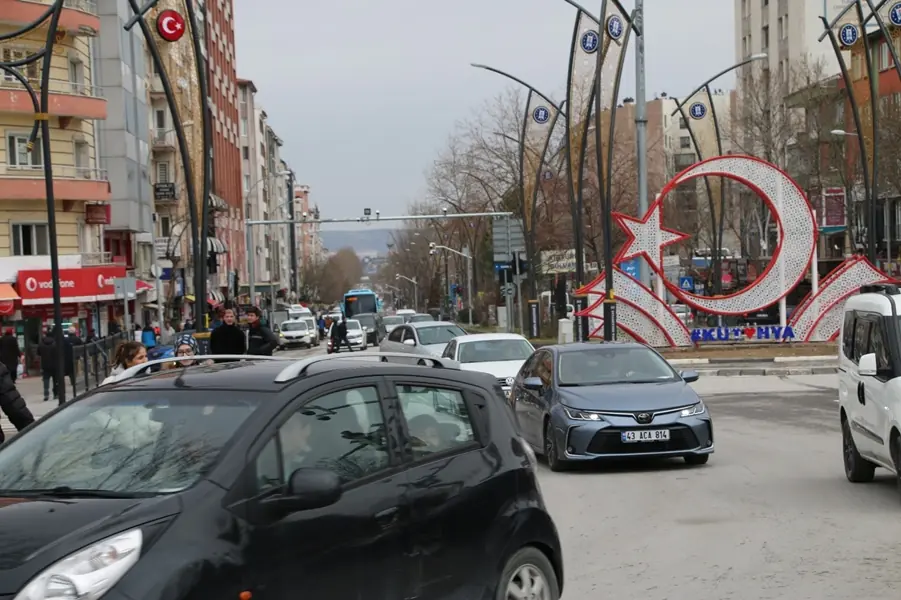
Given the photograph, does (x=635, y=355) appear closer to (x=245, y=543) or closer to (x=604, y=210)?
(x=245, y=543)

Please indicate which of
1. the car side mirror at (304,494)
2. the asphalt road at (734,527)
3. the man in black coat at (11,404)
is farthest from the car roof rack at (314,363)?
the man in black coat at (11,404)

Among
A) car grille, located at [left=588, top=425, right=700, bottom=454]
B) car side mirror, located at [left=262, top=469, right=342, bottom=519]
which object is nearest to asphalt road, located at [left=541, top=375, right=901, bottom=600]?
car grille, located at [left=588, top=425, right=700, bottom=454]

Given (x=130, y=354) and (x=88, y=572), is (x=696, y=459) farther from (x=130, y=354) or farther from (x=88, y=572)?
(x=88, y=572)

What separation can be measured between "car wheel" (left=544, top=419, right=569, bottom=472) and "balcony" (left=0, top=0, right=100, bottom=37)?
3413cm

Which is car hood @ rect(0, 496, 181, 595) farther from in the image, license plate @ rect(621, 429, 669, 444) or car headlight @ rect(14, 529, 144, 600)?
license plate @ rect(621, 429, 669, 444)

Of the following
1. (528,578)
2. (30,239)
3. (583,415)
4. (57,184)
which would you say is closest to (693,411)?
(583,415)

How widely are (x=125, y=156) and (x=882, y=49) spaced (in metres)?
43.5

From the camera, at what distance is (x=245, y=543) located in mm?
5082

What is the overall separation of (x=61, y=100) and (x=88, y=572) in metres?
44.0

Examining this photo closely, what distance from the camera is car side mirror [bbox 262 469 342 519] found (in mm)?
5254

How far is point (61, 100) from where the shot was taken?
46188 mm

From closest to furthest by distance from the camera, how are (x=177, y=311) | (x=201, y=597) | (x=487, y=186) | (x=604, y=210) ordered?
(x=201, y=597) < (x=604, y=210) < (x=487, y=186) < (x=177, y=311)

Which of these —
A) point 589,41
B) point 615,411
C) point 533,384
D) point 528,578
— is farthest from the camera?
point 589,41

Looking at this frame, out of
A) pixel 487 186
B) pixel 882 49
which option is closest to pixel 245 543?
pixel 487 186
